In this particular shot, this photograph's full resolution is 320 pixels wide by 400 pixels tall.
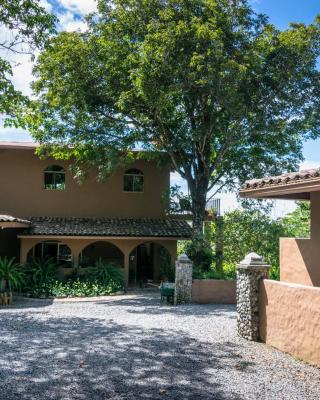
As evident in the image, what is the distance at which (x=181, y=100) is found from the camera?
1909 centimetres

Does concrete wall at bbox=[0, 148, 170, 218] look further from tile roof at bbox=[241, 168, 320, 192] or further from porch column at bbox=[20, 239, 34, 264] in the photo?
tile roof at bbox=[241, 168, 320, 192]

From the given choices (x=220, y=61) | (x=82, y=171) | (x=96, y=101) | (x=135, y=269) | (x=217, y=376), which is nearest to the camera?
(x=217, y=376)

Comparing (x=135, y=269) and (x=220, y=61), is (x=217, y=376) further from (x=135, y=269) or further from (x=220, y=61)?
(x=135, y=269)

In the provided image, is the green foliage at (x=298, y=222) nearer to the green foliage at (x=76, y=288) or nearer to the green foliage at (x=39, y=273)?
the green foliage at (x=76, y=288)

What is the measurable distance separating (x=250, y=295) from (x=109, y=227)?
12027 millimetres

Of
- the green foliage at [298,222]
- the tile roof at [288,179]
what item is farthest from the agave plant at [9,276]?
the tile roof at [288,179]

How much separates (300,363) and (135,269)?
16.8 metres

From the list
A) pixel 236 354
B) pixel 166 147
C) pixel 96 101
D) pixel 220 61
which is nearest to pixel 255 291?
pixel 236 354

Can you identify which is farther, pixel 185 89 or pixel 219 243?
pixel 219 243

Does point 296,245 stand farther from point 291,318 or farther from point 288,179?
point 288,179

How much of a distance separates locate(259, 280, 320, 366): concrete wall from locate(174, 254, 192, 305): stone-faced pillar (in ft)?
20.4

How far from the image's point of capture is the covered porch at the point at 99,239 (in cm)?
1998

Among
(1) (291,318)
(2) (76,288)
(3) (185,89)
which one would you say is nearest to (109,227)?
(2) (76,288)

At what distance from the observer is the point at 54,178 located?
72.9 feet
